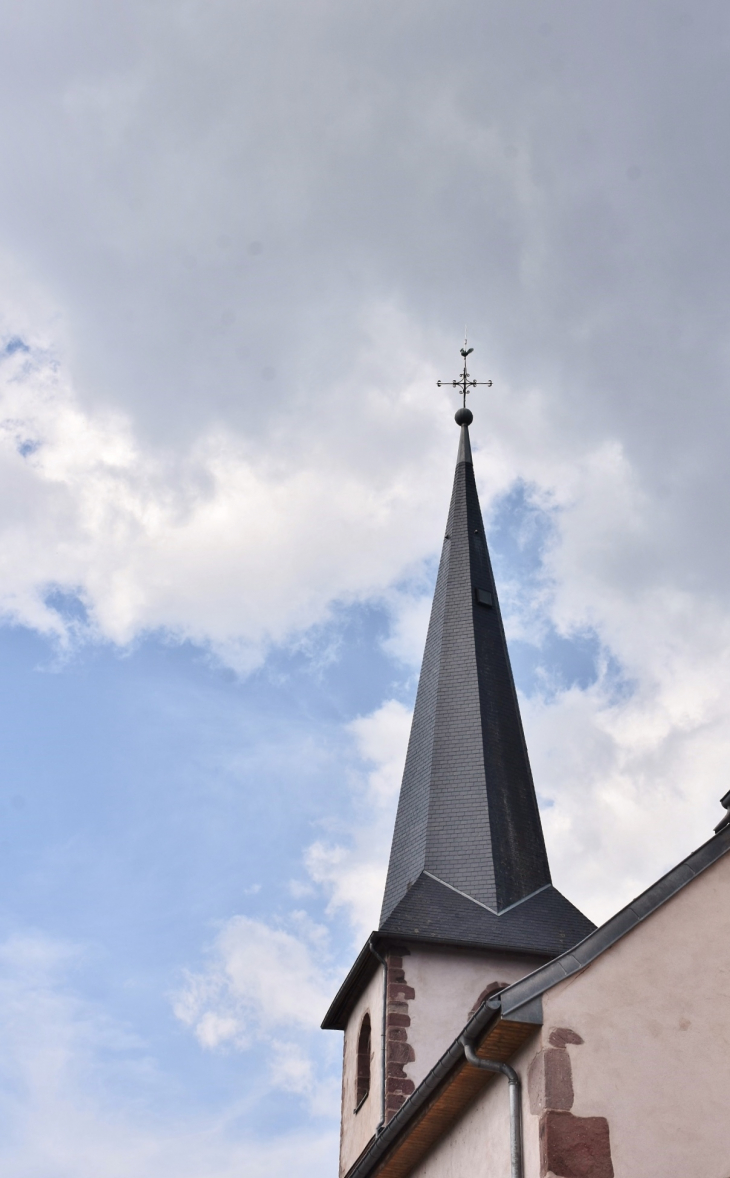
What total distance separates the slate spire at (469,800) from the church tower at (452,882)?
0.9 inches

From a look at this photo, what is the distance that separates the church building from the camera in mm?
6797

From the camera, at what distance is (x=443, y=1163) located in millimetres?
8664

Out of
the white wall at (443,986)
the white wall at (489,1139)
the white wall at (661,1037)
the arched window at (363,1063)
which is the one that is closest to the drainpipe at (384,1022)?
the white wall at (443,986)

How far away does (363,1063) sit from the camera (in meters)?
15.6

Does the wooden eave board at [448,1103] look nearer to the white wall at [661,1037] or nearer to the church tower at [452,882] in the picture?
the white wall at [661,1037]

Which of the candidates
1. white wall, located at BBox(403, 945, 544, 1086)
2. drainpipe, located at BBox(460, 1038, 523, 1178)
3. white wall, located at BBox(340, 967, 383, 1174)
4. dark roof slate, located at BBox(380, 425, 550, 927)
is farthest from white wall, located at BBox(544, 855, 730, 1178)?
dark roof slate, located at BBox(380, 425, 550, 927)

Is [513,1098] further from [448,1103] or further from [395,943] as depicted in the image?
[395,943]

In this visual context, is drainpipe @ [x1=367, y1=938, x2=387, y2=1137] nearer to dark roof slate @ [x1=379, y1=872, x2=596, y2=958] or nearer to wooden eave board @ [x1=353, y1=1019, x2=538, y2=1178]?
dark roof slate @ [x1=379, y1=872, x2=596, y2=958]

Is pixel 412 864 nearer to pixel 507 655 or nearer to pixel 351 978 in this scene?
pixel 351 978

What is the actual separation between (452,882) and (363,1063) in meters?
2.66

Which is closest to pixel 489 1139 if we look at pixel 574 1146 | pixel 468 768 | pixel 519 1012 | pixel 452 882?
pixel 574 1146

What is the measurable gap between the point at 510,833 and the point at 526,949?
2546 mm

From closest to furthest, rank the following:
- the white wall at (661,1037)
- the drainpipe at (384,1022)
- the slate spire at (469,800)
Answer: the white wall at (661,1037) → the drainpipe at (384,1022) → the slate spire at (469,800)

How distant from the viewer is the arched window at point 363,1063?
49.9ft
